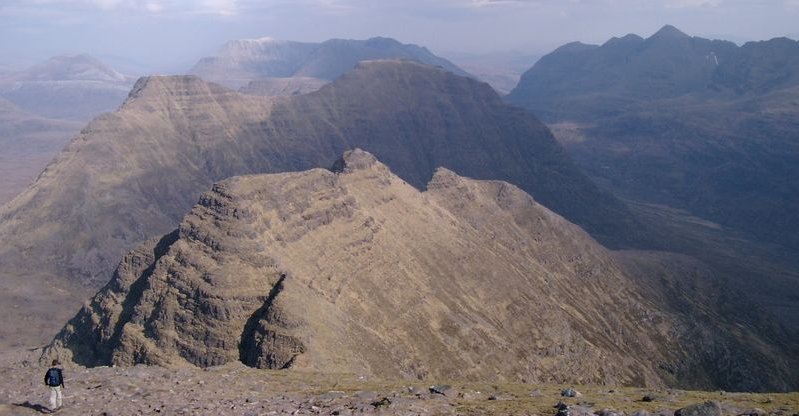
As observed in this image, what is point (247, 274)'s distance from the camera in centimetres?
7150

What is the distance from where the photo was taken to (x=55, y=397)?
3234 centimetres

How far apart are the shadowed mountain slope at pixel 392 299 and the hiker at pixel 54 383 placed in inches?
1122

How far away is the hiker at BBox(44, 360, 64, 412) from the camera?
3153cm

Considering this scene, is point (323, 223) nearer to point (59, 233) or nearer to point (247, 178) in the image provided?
point (247, 178)

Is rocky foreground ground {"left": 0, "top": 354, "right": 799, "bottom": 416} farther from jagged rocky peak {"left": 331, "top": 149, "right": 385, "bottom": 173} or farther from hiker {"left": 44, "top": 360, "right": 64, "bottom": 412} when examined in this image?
jagged rocky peak {"left": 331, "top": 149, "right": 385, "bottom": 173}

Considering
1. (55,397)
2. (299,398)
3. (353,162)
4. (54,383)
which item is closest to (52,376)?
(54,383)

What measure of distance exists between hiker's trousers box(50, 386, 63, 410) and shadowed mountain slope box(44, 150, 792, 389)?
2841 centimetres

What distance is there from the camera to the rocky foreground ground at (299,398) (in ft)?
105

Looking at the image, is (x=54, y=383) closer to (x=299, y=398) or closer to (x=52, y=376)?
(x=52, y=376)

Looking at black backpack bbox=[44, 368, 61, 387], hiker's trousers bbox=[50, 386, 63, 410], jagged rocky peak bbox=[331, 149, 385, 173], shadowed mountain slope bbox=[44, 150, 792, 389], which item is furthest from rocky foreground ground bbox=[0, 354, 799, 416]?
jagged rocky peak bbox=[331, 149, 385, 173]

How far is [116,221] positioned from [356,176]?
100 m

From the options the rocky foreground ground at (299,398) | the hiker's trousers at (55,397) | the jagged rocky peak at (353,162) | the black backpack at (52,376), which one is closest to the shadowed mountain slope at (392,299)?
the jagged rocky peak at (353,162)

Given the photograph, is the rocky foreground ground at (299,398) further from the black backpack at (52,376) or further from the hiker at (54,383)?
the black backpack at (52,376)

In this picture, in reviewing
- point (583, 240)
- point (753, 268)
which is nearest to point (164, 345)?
point (583, 240)
